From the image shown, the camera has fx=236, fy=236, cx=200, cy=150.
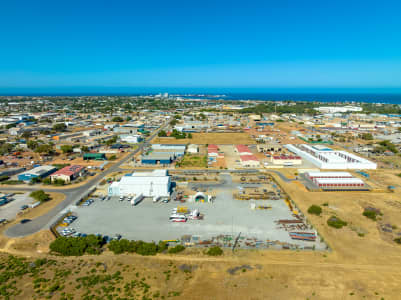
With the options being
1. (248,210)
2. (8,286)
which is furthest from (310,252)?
(8,286)

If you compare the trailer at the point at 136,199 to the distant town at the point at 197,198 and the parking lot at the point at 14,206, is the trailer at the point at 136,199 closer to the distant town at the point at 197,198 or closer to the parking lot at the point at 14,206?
the distant town at the point at 197,198

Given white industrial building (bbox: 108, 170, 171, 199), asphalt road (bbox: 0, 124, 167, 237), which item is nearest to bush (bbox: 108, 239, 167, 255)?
asphalt road (bbox: 0, 124, 167, 237)

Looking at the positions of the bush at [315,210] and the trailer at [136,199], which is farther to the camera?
the trailer at [136,199]

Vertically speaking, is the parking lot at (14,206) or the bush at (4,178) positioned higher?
the bush at (4,178)

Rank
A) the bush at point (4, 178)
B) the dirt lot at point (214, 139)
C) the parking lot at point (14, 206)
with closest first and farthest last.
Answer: the parking lot at point (14, 206), the bush at point (4, 178), the dirt lot at point (214, 139)

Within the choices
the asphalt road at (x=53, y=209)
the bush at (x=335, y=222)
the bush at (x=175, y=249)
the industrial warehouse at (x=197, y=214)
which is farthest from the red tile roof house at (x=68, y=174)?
the bush at (x=335, y=222)

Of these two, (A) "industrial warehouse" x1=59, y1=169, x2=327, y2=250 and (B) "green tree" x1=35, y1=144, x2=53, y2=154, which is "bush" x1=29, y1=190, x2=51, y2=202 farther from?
(B) "green tree" x1=35, y1=144, x2=53, y2=154
